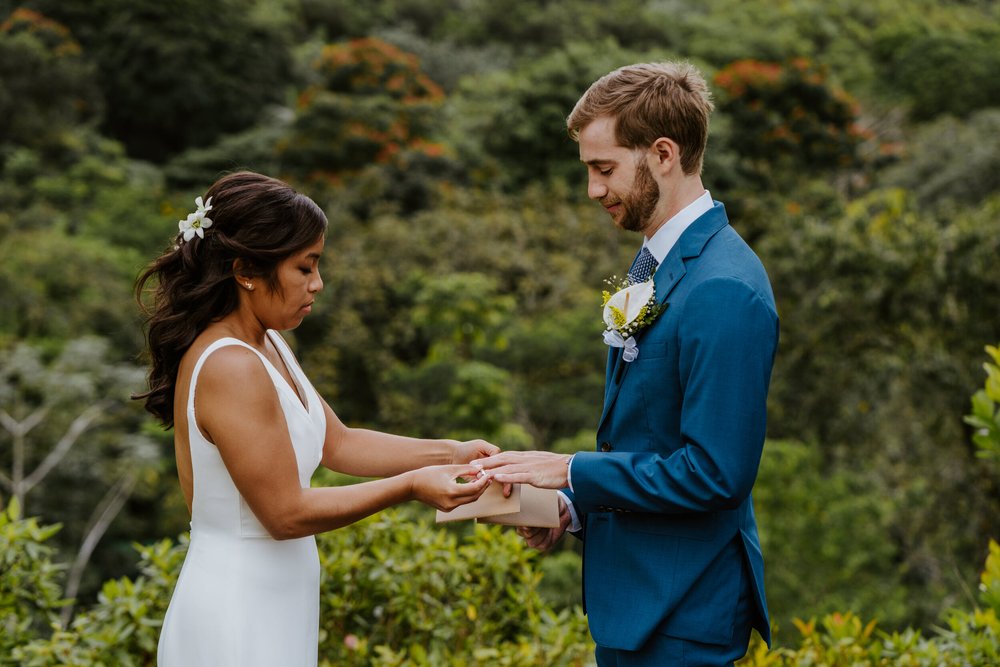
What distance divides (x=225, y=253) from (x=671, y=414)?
114 cm

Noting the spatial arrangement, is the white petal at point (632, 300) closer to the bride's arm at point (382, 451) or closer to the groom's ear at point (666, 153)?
the groom's ear at point (666, 153)

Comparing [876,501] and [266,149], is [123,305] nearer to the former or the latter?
[266,149]

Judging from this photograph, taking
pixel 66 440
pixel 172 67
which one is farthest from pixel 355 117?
pixel 66 440

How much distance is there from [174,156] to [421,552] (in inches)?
802

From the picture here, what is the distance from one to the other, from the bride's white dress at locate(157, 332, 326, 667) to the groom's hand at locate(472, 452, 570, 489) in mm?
507

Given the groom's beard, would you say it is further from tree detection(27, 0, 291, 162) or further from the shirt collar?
tree detection(27, 0, 291, 162)

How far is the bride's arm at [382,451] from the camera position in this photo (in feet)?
9.21

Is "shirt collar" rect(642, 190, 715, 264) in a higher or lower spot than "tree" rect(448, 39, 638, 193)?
higher

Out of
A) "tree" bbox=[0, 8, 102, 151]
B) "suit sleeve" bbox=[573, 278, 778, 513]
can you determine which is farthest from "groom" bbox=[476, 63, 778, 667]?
"tree" bbox=[0, 8, 102, 151]

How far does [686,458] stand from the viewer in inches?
79.4

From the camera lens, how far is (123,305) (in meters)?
14.1

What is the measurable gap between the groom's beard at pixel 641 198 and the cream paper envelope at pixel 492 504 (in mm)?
725

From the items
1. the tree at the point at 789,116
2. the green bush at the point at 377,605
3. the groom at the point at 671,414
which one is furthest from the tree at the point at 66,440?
the tree at the point at 789,116

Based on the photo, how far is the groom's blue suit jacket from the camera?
200 cm
